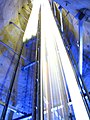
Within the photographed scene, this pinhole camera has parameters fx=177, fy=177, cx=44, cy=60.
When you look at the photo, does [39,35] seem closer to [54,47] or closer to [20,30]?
[54,47]

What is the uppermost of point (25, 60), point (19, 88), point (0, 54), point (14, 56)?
point (0, 54)

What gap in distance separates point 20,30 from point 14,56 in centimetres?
74

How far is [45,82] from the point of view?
1.93m

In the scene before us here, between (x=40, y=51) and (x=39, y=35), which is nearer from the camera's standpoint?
(x=40, y=51)

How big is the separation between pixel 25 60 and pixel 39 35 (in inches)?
43.2

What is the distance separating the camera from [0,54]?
3.19 m

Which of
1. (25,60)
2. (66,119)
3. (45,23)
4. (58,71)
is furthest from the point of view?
(25,60)

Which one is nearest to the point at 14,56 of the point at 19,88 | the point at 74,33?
the point at 19,88

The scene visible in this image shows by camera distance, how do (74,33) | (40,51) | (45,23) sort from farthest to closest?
(74,33) < (45,23) < (40,51)

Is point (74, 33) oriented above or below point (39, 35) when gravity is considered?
below

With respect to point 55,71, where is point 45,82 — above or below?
above

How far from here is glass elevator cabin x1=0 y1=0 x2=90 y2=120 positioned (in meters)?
1.65

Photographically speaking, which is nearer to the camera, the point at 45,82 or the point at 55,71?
the point at 45,82

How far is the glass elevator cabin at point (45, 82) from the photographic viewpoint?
1.65m
